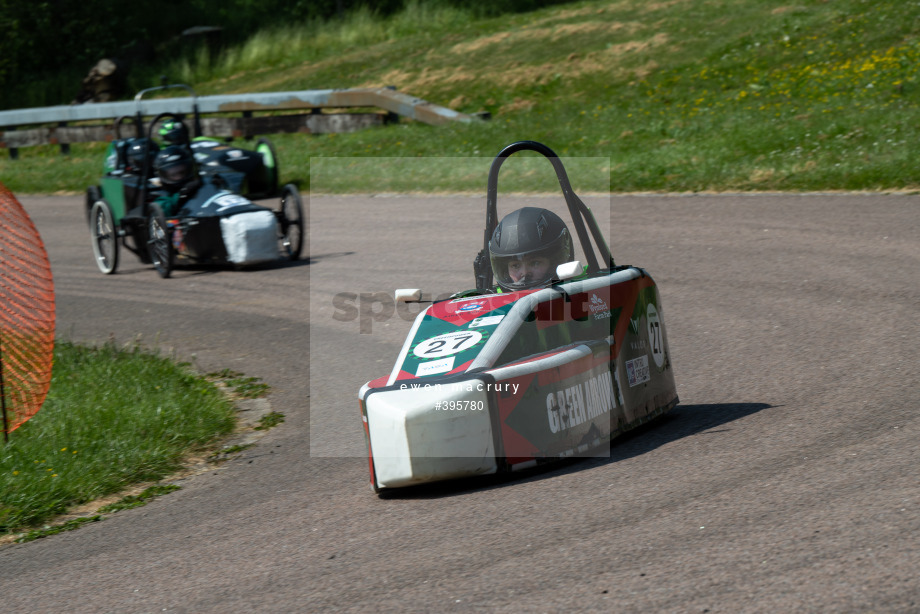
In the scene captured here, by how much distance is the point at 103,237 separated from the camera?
13.7 meters

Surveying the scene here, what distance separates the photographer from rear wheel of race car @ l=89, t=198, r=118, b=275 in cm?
1353

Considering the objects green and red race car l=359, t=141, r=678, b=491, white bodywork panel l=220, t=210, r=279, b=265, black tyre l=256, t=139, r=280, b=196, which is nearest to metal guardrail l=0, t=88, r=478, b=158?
black tyre l=256, t=139, r=280, b=196

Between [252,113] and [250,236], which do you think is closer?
[250,236]

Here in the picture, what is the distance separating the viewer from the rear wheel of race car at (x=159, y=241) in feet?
41.2

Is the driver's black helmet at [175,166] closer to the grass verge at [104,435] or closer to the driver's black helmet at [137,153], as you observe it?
the driver's black helmet at [137,153]

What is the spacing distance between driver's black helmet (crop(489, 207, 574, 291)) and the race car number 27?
0.61 metres

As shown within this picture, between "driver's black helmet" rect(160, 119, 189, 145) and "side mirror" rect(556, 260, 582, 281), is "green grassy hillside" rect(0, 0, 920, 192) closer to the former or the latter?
"driver's black helmet" rect(160, 119, 189, 145)

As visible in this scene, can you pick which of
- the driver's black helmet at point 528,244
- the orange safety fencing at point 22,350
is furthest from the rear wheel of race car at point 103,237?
the driver's black helmet at point 528,244

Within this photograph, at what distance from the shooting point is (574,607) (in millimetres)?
3766

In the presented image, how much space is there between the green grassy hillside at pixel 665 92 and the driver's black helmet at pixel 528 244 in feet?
27.0

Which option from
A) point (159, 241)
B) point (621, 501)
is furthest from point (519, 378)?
point (159, 241)

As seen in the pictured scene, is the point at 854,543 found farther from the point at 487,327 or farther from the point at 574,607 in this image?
the point at 487,327

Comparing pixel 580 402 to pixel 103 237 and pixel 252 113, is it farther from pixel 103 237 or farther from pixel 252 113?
pixel 252 113

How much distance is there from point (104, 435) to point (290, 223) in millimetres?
6344
